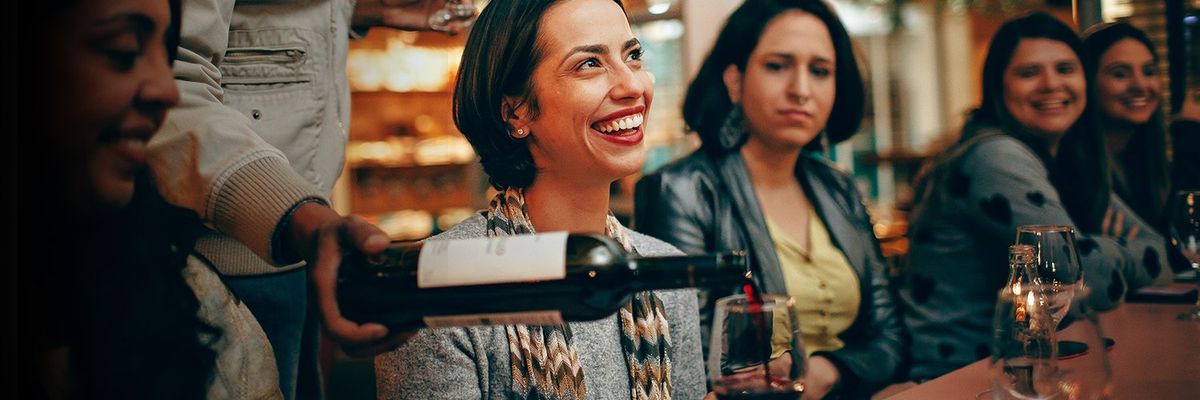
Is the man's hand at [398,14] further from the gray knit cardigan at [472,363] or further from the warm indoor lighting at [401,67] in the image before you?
the warm indoor lighting at [401,67]

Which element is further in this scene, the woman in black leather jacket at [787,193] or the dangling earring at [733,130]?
the dangling earring at [733,130]

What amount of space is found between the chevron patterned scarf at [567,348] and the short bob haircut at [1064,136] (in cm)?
156

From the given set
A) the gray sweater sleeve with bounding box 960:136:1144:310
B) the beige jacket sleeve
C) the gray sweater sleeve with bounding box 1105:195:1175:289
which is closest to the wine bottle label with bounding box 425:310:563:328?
the beige jacket sleeve

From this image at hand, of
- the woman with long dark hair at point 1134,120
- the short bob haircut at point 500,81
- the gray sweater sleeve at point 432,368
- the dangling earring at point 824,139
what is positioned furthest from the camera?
the woman with long dark hair at point 1134,120

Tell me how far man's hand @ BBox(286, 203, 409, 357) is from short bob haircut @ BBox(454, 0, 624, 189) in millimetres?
479

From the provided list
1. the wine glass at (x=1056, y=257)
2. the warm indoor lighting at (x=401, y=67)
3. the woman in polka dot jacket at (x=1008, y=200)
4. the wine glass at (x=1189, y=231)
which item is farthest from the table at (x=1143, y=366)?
the warm indoor lighting at (x=401, y=67)

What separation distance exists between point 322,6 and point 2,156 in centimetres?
63

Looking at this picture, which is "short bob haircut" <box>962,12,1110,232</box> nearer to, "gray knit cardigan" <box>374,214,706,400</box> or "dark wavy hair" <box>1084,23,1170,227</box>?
"dark wavy hair" <box>1084,23,1170,227</box>

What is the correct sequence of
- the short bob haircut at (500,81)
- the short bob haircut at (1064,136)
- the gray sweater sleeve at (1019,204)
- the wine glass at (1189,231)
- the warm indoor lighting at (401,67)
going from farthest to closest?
the warm indoor lighting at (401,67) < the short bob haircut at (1064,136) < the gray sweater sleeve at (1019,204) < the wine glass at (1189,231) < the short bob haircut at (500,81)

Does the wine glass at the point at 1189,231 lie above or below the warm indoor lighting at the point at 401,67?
below

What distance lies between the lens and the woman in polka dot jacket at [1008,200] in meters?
2.37

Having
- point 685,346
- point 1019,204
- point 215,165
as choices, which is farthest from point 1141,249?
point 215,165

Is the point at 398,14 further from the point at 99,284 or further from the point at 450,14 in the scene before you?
the point at 99,284

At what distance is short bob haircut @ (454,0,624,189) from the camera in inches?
61.1
